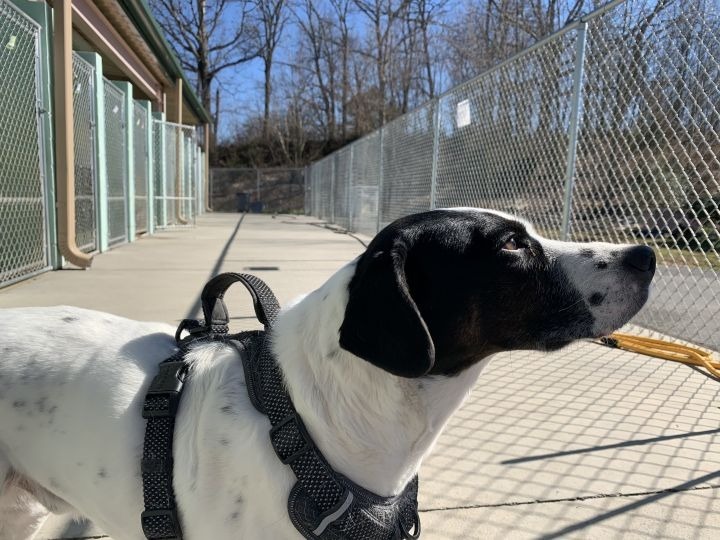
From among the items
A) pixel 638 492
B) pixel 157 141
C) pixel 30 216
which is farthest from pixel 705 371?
pixel 157 141

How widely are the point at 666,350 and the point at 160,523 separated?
12.9 feet

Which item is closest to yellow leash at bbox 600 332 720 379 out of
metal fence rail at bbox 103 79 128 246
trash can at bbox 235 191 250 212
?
metal fence rail at bbox 103 79 128 246

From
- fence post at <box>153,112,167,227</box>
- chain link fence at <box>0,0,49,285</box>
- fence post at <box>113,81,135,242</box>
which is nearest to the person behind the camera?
chain link fence at <box>0,0,49,285</box>

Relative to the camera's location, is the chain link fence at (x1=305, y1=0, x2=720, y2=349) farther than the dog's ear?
Yes

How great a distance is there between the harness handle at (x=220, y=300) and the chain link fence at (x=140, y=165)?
10.8 metres

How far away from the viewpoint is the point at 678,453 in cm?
260

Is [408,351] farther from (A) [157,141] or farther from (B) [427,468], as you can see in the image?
(A) [157,141]

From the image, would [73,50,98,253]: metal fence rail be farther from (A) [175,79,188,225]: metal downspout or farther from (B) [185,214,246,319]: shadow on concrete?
(A) [175,79,188,225]: metal downspout

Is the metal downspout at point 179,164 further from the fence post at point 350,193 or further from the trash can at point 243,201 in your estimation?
the trash can at point 243,201

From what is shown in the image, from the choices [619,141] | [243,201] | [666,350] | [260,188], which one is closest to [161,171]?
[619,141]

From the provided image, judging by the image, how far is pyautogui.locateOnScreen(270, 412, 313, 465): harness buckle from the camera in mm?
1324

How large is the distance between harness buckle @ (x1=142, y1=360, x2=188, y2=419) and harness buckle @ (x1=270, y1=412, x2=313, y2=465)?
1.04 feet

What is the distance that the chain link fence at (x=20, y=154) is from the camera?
538 cm

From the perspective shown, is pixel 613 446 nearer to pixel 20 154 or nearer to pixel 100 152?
pixel 20 154
